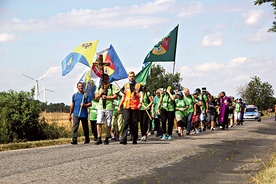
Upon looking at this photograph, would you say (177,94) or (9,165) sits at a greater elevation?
(177,94)

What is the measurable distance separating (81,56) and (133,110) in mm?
2782

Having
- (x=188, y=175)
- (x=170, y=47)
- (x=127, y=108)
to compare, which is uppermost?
(x=170, y=47)


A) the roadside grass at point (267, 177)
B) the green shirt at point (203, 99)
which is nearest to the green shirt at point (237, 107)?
the green shirt at point (203, 99)

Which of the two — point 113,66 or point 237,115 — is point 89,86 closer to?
point 113,66

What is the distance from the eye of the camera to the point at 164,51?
24156 millimetres

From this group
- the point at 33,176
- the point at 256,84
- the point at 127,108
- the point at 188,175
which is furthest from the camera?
the point at 256,84

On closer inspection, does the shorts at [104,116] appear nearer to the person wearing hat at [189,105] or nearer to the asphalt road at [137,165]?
the asphalt road at [137,165]

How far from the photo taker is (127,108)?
1680 centimetres

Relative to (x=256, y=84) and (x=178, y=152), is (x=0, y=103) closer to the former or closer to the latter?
(x=178, y=152)

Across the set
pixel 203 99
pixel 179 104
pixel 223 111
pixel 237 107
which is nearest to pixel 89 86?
pixel 179 104

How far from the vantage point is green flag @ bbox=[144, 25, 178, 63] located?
24.1 meters

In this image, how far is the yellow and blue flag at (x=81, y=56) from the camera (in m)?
18.4

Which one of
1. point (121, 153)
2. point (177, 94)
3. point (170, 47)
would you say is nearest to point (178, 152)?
point (121, 153)

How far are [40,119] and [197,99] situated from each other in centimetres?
676
